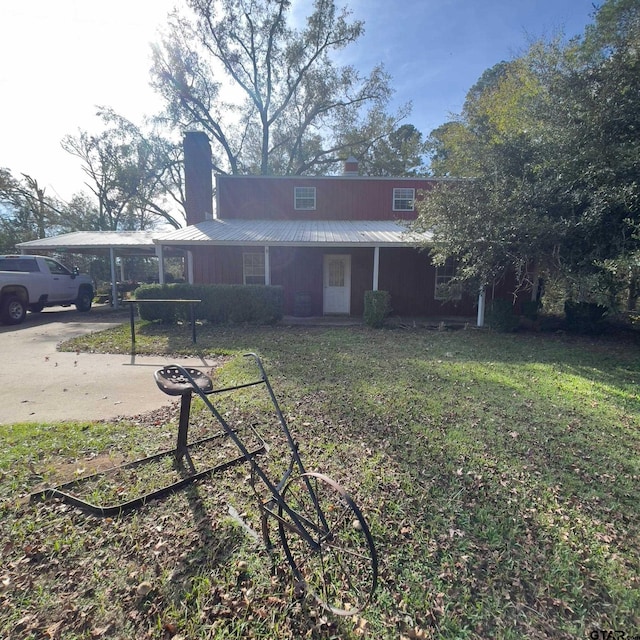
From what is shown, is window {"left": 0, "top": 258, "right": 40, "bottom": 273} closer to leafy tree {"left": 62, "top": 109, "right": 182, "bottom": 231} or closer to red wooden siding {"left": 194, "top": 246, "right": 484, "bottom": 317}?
red wooden siding {"left": 194, "top": 246, "right": 484, "bottom": 317}

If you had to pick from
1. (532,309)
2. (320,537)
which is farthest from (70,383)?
(532,309)

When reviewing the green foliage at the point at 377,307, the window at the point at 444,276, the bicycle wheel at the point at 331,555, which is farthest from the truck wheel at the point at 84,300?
the bicycle wheel at the point at 331,555

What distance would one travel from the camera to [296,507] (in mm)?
2529

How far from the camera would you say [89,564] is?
2055mm

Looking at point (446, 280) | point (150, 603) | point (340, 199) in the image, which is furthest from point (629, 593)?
point (340, 199)

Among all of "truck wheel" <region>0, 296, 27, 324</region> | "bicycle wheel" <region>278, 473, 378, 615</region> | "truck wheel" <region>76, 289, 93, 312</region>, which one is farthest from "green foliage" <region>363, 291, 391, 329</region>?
"truck wheel" <region>76, 289, 93, 312</region>

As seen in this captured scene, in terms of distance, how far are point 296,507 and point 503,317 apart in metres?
8.77

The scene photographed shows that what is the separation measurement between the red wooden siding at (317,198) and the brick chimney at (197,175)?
3.10ft

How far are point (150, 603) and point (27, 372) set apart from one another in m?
5.50

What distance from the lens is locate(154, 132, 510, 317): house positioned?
1079cm

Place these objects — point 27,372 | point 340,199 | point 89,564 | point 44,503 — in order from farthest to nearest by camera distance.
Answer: point 340,199, point 27,372, point 44,503, point 89,564

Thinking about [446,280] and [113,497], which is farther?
[446,280]

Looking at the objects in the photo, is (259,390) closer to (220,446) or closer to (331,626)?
(220,446)

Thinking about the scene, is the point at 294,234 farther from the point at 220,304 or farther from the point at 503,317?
the point at 503,317
